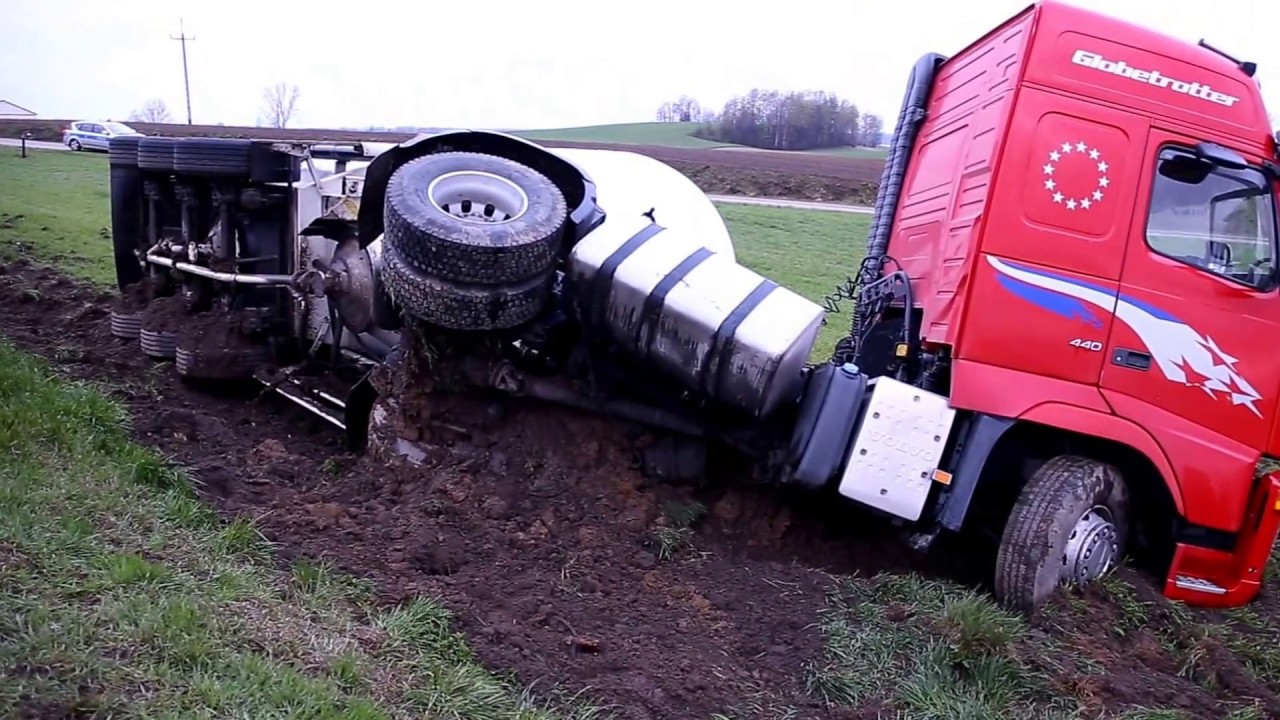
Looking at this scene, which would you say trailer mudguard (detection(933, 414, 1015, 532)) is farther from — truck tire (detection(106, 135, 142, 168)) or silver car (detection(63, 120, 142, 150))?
silver car (detection(63, 120, 142, 150))

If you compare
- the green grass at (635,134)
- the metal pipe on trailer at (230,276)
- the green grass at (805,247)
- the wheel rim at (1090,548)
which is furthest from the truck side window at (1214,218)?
the green grass at (635,134)

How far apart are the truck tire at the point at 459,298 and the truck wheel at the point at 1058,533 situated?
227 cm

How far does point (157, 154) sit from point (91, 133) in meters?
32.9

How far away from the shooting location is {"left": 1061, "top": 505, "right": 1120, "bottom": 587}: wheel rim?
452 centimetres

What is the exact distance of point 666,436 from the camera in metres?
5.00

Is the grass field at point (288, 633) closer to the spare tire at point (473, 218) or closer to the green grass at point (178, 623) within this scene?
the green grass at point (178, 623)

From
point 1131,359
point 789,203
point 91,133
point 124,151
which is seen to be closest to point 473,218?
point 1131,359

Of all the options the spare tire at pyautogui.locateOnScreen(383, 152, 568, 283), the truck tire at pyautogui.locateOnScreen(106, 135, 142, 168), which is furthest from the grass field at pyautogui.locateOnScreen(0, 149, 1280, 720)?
the truck tire at pyautogui.locateOnScreen(106, 135, 142, 168)

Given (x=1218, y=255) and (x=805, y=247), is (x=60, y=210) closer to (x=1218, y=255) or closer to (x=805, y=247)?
(x=805, y=247)

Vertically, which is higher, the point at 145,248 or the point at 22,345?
the point at 145,248

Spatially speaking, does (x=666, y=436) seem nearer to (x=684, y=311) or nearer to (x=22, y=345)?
(x=684, y=311)

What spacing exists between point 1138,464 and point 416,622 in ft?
10.7

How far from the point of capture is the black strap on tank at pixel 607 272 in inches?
176

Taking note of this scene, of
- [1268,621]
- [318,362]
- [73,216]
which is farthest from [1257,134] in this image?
[73,216]
